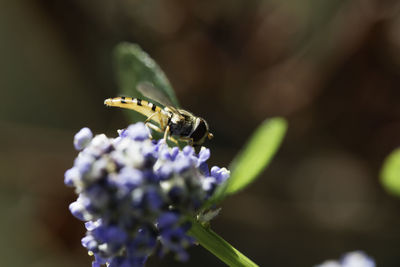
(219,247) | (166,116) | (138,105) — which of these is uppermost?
(138,105)

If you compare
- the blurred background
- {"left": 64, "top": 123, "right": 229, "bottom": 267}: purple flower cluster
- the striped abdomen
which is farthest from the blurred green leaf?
the blurred background

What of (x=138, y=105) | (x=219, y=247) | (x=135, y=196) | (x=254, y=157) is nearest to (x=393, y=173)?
(x=254, y=157)

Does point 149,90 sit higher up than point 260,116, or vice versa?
point 260,116

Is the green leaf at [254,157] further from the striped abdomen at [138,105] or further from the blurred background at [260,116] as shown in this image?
the blurred background at [260,116]

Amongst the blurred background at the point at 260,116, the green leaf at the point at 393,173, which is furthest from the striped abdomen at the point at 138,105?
the blurred background at the point at 260,116

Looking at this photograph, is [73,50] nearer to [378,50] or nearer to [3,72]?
[3,72]

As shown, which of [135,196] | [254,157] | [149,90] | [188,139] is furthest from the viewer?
[188,139]

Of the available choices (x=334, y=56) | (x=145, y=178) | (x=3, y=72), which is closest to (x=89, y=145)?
(x=145, y=178)

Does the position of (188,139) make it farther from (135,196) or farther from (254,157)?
Answer: (135,196)
